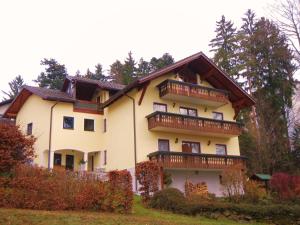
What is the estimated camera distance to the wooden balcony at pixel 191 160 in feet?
82.1

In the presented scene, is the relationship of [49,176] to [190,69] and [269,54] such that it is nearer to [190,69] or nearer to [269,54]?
[190,69]

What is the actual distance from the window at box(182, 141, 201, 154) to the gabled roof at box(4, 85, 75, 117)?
9.65 m

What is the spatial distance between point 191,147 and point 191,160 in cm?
293

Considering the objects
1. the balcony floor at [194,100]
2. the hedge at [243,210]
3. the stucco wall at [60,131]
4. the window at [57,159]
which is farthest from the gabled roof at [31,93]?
the hedge at [243,210]

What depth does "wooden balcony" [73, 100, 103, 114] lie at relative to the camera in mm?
30545

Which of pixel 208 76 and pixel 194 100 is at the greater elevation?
pixel 208 76

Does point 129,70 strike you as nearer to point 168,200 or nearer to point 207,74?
point 207,74

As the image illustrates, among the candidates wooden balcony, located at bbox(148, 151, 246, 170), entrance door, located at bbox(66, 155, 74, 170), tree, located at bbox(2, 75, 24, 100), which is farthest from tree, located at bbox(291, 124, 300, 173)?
tree, located at bbox(2, 75, 24, 100)

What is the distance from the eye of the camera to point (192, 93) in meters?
28.7

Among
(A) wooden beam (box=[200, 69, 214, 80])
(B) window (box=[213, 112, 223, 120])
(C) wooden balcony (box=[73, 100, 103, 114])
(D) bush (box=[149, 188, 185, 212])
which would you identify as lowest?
(D) bush (box=[149, 188, 185, 212])

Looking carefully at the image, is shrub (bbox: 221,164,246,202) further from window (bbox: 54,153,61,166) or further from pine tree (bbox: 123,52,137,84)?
pine tree (bbox: 123,52,137,84)

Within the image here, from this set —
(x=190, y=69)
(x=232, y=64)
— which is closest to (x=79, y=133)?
(x=190, y=69)

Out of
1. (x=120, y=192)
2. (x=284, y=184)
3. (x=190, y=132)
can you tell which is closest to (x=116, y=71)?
(x=190, y=132)

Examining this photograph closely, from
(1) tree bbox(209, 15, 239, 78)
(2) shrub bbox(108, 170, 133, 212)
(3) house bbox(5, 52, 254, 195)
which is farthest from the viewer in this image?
(1) tree bbox(209, 15, 239, 78)
